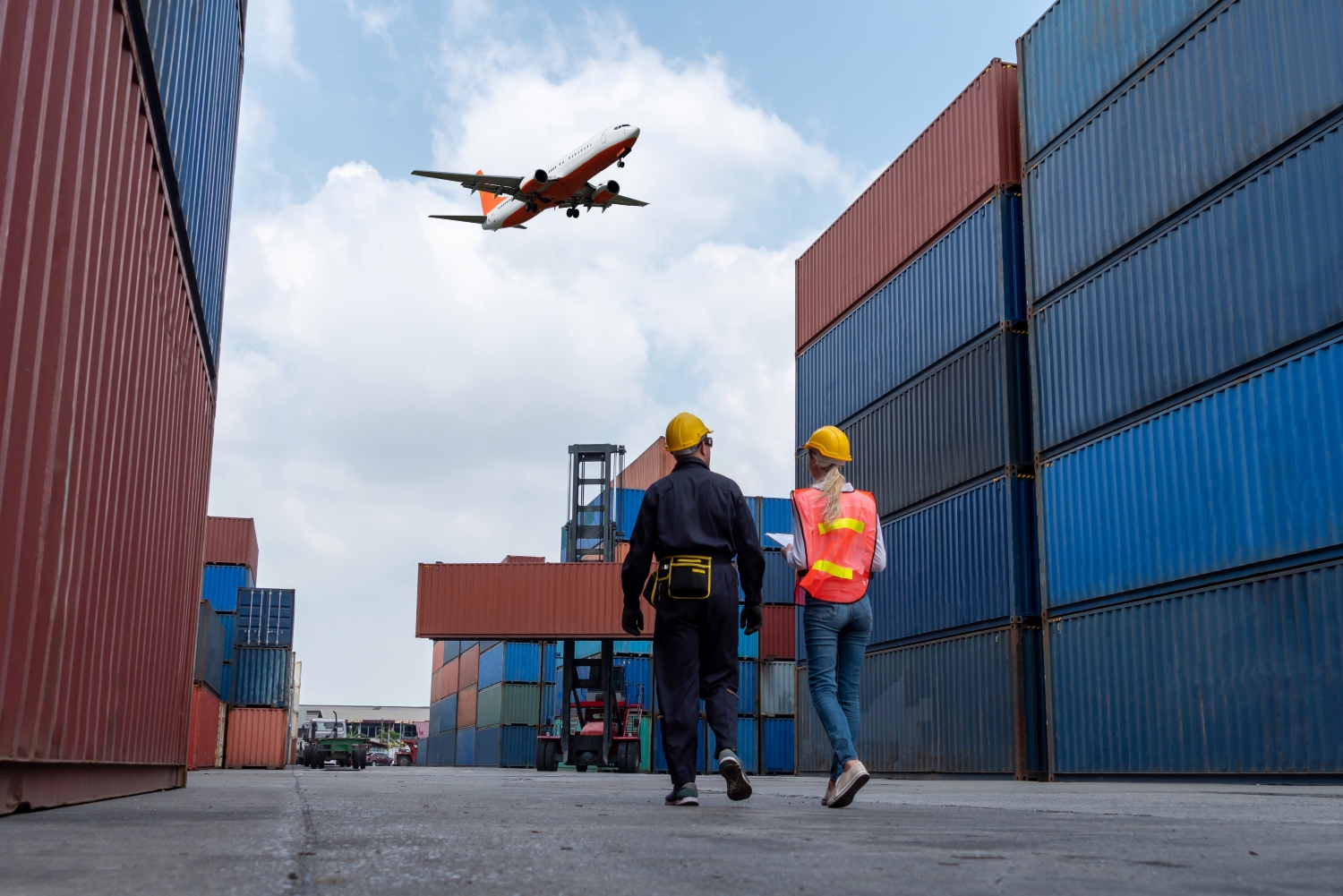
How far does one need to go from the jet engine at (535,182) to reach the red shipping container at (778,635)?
41.6 feet

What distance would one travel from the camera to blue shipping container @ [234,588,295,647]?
1670 inches

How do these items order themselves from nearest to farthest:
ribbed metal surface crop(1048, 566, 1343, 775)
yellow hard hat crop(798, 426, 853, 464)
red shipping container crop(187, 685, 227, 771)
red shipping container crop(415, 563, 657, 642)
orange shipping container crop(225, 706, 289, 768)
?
yellow hard hat crop(798, 426, 853, 464) → ribbed metal surface crop(1048, 566, 1343, 775) → red shipping container crop(415, 563, 657, 642) → red shipping container crop(187, 685, 227, 771) → orange shipping container crop(225, 706, 289, 768)

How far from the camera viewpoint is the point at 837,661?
19.4ft

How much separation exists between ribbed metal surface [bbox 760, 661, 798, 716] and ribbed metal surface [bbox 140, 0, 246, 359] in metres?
24.9

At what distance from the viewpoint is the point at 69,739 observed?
16.6ft

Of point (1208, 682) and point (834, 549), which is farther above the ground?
point (834, 549)

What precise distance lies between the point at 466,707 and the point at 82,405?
53556mm

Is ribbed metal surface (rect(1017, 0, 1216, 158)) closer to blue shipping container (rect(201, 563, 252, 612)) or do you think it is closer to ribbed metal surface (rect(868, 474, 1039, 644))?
ribbed metal surface (rect(868, 474, 1039, 644))

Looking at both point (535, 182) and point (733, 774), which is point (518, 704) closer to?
point (535, 182)

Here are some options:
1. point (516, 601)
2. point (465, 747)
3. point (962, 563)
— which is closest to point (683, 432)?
point (962, 563)

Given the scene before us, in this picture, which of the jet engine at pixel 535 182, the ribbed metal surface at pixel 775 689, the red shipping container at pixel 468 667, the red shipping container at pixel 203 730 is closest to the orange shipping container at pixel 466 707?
the red shipping container at pixel 468 667

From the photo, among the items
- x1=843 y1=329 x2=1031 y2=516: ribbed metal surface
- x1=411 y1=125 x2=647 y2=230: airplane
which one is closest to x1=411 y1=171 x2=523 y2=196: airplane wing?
x1=411 y1=125 x2=647 y2=230: airplane

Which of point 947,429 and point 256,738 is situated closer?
point 947,429

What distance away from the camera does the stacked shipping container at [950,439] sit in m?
17.4
